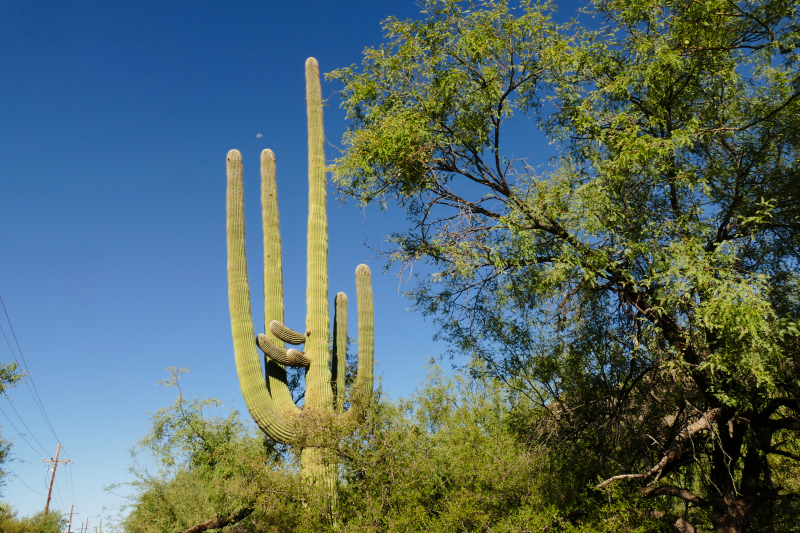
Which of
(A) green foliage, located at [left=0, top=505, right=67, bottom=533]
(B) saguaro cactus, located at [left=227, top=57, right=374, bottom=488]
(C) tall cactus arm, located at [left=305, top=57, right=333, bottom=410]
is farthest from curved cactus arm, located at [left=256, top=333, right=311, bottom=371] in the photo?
(A) green foliage, located at [left=0, top=505, right=67, bottom=533]

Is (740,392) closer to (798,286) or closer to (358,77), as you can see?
(798,286)

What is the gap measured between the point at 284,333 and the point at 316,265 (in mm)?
1693

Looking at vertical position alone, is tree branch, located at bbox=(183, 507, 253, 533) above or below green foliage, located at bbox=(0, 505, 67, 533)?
below

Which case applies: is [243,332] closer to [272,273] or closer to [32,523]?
[272,273]

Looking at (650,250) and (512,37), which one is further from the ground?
(512,37)

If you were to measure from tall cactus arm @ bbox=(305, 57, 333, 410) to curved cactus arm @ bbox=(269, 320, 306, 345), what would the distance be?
23cm

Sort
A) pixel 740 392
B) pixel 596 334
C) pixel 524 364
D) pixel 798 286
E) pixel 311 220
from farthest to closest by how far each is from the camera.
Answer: pixel 311 220 → pixel 524 364 → pixel 596 334 → pixel 798 286 → pixel 740 392

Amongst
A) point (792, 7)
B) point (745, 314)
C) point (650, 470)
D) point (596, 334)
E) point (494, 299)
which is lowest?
point (650, 470)

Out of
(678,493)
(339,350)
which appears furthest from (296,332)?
(678,493)

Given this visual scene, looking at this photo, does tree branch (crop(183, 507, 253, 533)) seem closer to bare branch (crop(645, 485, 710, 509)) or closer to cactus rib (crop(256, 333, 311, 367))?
cactus rib (crop(256, 333, 311, 367))

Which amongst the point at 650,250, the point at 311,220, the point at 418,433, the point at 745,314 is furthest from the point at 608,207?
the point at 311,220

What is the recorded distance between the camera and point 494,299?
28.6 ft

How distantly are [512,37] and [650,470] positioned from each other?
6592mm

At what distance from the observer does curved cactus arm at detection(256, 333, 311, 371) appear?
1091 cm
